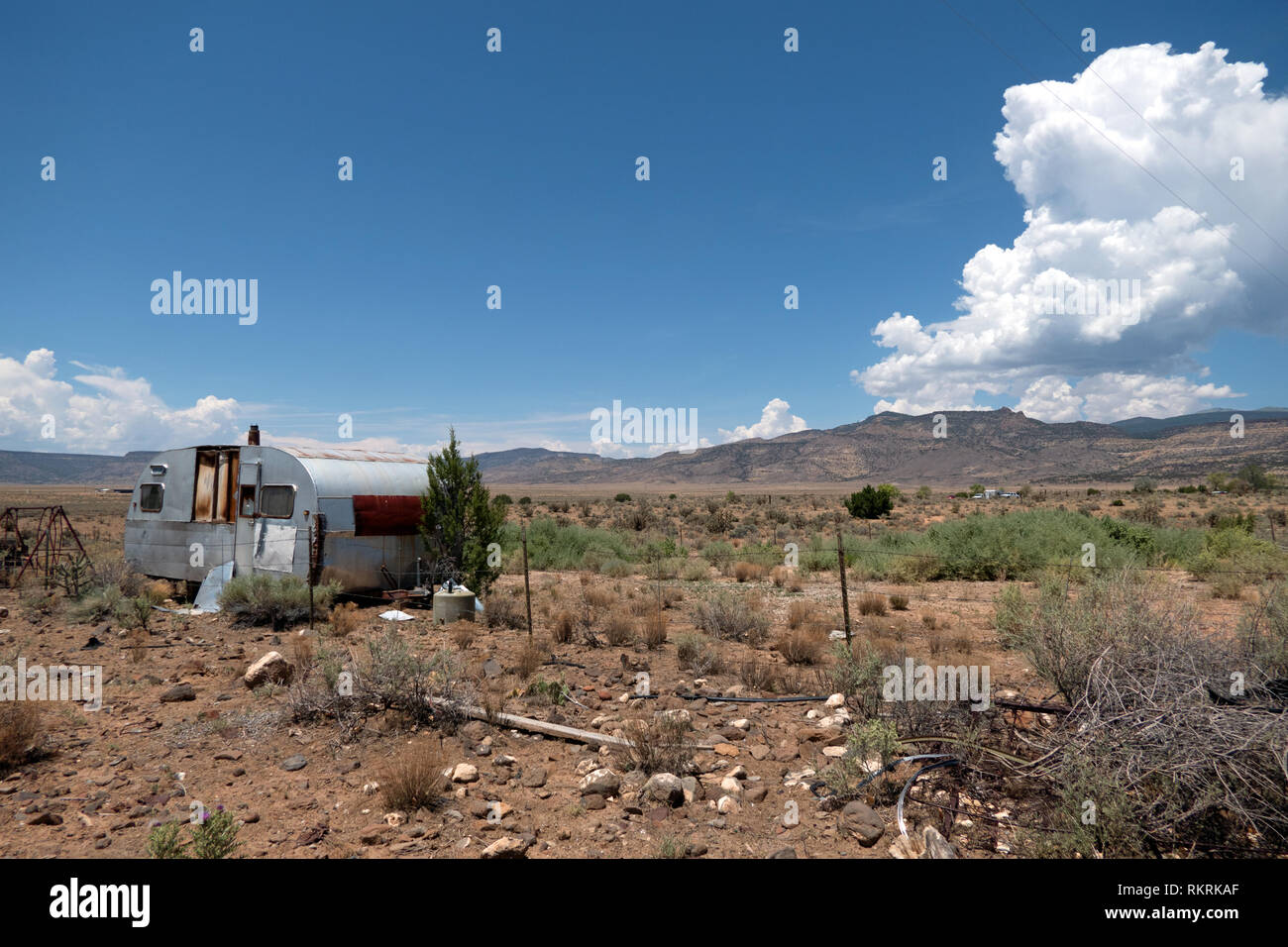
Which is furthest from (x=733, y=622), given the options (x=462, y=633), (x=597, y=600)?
(x=462, y=633)

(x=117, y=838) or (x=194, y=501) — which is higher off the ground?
(x=194, y=501)

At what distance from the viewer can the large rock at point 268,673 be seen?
8.33 meters

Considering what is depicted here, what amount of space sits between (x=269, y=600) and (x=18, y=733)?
6139 millimetres

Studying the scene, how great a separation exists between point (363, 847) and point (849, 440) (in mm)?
150877

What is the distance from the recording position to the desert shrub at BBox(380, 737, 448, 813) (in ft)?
16.9

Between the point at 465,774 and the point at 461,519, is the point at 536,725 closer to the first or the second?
the point at 465,774

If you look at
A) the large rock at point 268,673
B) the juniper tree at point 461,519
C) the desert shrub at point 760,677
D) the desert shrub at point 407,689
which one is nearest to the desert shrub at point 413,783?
the desert shrub at point 407,689

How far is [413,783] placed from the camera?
17.0ft

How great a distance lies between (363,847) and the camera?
15.3 feet

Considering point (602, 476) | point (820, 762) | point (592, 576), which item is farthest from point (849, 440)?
point (820, 762)

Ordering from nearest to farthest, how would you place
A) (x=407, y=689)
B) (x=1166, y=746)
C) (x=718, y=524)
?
(x=1166, y=746)
(x=407, y=689)
(x=718, y=524)

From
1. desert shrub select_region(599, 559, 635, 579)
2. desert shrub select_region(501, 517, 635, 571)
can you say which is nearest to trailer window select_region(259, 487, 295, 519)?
desert shrub select_region(501, 517, 635, 571)
